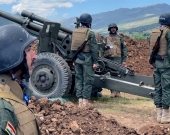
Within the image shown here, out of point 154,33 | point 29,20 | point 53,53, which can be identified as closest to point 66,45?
point 53,53

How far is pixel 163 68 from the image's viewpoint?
688 cm

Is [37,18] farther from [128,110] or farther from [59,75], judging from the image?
[128,110]

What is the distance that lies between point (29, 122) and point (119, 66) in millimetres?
7030

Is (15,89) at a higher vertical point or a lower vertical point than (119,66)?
higher

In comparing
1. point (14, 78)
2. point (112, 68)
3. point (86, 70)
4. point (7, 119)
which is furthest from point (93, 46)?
point (7, 119)

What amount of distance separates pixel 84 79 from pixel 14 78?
5893 millimetres

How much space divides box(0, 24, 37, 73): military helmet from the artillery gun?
19.4 feet

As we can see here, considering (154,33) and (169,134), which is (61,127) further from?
(154,33)

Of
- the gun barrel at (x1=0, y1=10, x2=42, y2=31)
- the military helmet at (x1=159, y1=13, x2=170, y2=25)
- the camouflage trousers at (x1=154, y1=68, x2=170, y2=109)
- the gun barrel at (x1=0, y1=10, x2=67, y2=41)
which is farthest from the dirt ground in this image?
the gun barrel at (x1=0, y1=10, x2=42, y2=31)

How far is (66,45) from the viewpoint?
895 cm

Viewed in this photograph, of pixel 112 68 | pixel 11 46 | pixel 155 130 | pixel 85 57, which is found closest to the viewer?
pixel 11 46

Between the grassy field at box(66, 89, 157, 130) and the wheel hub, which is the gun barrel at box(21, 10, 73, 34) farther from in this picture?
the grassy field at box(66, 89, 157, 130)

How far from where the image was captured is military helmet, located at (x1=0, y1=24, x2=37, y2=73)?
194 centimetres

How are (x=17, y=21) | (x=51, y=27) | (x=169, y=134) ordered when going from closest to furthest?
(x=169, y=134) < (x=51, y=27) < (x=17, y=21)
